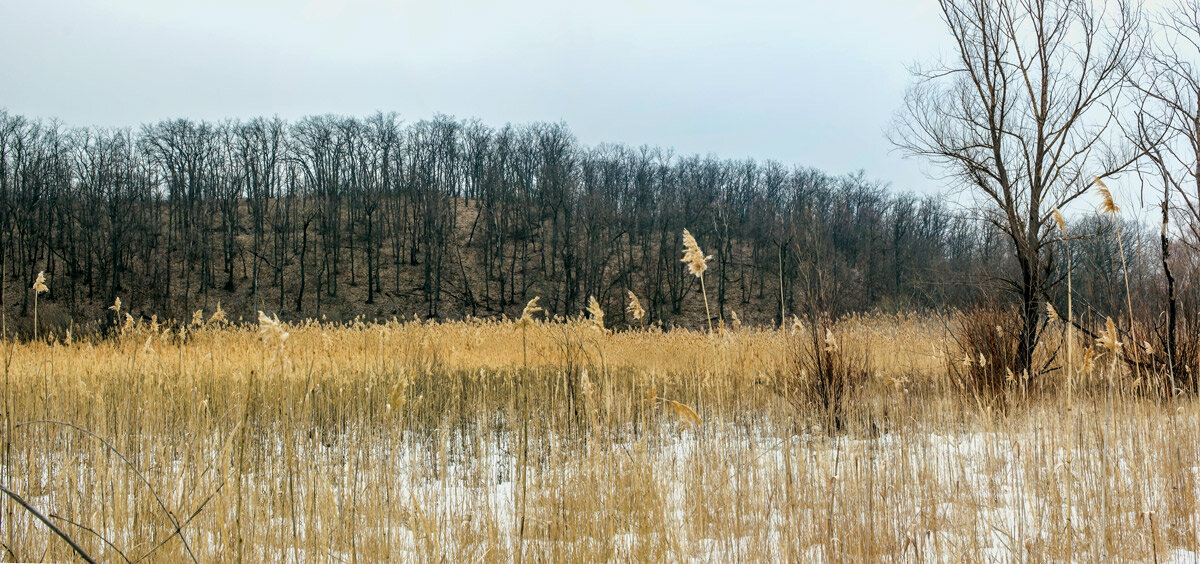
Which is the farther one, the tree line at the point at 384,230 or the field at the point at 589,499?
the tree line at the point at 384,230

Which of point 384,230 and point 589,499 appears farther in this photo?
point 384,230

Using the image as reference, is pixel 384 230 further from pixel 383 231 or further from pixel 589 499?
pixel 589 499

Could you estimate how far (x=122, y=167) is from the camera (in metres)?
34.9

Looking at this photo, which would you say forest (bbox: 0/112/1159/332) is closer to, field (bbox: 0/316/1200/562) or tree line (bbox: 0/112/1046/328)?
tree line (bbox: 0/112/1046/328)

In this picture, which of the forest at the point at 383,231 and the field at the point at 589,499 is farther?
the forest at the point at 383,231

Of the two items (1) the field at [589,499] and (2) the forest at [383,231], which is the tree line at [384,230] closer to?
(2) the forest at [383,231]

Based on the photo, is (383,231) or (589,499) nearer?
(589,499)

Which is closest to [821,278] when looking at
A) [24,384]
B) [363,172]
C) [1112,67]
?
[1112,67]

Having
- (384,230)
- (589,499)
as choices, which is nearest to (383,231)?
(384,230)

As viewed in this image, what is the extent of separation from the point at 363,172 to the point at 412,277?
737 centimetres

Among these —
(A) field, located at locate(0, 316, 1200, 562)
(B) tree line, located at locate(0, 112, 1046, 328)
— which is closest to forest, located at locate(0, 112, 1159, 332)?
(B) tree line, located at locate(0, 112, 1046, 328)

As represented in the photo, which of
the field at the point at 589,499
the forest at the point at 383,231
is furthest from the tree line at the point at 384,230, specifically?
the field at the point at 589,499

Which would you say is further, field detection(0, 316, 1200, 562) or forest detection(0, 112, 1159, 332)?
forest detection(0, 112, 1159, 332)

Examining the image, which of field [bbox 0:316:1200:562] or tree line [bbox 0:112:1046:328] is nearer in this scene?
field [bbox 0:316:1200:562]
